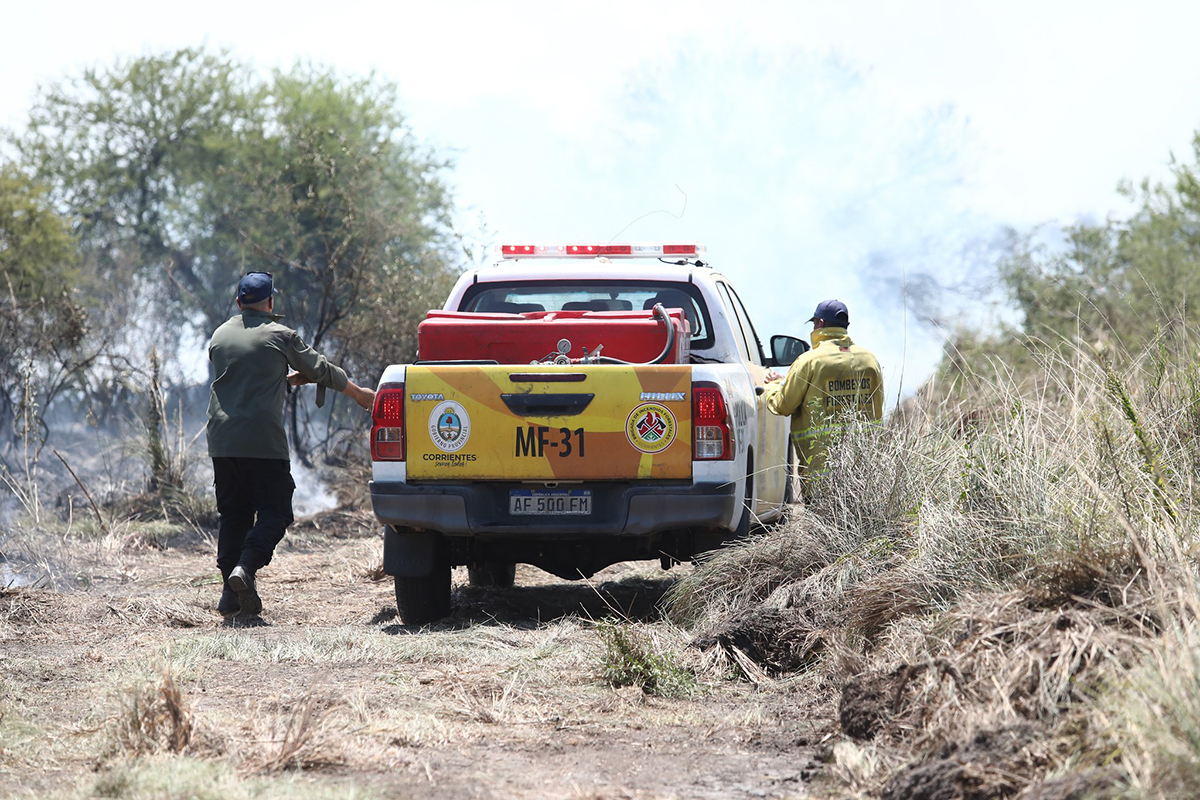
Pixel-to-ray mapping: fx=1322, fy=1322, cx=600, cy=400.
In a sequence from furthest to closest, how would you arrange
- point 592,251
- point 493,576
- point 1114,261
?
point 1114,261 → point 493,576 → point 592,251

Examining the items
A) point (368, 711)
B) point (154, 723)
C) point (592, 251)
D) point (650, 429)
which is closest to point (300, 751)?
point (154, 723)

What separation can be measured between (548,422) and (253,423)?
2023 millimetres

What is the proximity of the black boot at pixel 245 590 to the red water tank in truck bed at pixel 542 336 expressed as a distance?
1.55m

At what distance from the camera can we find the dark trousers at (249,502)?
7.43 meters

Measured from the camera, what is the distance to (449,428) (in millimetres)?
6297

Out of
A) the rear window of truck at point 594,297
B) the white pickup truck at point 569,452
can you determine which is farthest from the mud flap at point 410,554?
the rear window of truck at point 594,297

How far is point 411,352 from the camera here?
15.9m

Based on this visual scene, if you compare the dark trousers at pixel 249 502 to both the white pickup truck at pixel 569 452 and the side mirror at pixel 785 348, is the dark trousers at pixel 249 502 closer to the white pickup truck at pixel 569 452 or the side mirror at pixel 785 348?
the white pickup truck at pixel 569 452

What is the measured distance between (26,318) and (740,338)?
989 centimetres

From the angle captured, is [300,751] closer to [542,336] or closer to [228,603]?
[542,336]

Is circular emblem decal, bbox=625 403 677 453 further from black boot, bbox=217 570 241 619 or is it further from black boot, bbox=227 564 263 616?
black boot, bbox=217 570 241 619

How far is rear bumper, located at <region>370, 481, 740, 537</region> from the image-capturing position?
6234 millimetres

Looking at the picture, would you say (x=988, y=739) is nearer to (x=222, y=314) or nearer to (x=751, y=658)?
(x=751, y=658)

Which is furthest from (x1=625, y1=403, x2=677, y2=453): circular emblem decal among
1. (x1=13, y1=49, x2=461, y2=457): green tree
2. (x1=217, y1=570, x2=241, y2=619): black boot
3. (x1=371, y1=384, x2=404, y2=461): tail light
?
(x1=13, y1=49, x2=461, y2=457): green tree
